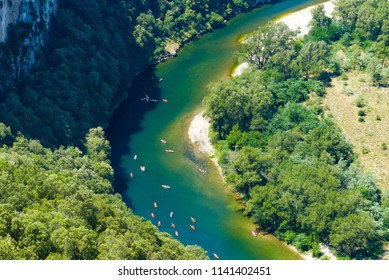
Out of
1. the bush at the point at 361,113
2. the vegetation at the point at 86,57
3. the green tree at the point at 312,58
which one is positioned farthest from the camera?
the green tree at the point at 312,58

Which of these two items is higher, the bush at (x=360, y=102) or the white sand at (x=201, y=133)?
the white sand at (x=201, y=133)

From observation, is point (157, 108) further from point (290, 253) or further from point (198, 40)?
point (290, 253)

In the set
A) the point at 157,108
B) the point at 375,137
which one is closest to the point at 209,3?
the point at 157,108

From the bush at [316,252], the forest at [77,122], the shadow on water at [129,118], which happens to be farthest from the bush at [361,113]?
the forest at [77,122]

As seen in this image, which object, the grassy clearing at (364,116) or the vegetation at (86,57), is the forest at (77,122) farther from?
the grassy clearing at (364,116)

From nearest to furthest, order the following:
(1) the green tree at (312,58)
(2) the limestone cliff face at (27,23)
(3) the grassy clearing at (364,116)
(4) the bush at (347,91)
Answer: (3) the grassy clearing at (364,116) → (2) the limestone cliff face at (27,23) → (4) the bush at (347,91) → (1) the green tree at (312,58)

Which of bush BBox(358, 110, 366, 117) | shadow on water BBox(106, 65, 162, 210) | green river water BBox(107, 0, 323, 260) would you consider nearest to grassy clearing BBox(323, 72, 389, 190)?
bush BBox(358, 110, 366, 117)
